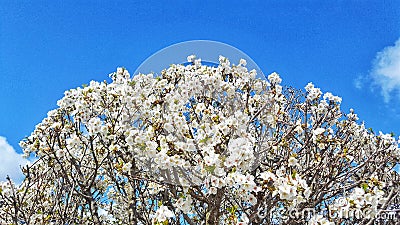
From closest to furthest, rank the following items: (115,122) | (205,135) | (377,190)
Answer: (377,190)
(205,135)
(115,122)

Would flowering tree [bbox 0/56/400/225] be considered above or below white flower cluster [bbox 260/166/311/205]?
above

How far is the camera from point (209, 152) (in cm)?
328

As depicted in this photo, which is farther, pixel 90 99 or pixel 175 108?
pixel 90 99

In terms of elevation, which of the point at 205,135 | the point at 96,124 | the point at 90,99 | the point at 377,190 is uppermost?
the point at 90,99

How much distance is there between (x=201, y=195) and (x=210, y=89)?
1.22 metres

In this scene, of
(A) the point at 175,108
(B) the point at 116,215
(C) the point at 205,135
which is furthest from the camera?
(B) the point at 116,215

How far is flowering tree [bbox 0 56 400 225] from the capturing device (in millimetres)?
3297

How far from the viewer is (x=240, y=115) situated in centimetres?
352

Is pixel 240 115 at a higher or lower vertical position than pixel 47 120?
lower

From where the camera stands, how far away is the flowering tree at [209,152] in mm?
3297

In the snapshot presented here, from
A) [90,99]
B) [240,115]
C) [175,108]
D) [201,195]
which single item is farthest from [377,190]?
[90,99]

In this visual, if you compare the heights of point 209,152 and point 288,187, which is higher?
point 209,152

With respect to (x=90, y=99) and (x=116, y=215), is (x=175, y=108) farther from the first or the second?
(x=116, y=215)

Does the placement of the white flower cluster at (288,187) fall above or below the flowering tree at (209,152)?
below
